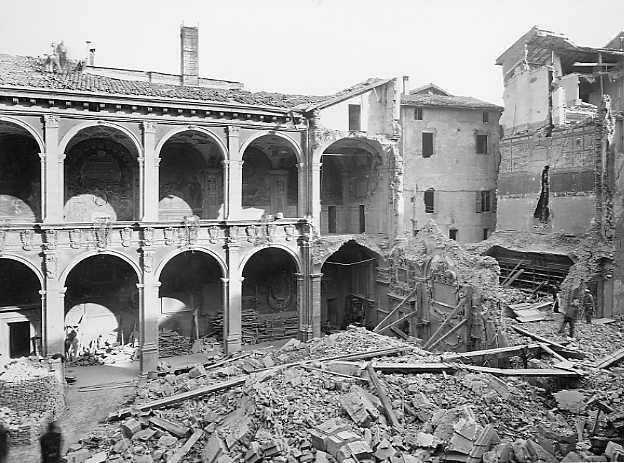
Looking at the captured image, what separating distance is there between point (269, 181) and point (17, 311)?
43.7 feet

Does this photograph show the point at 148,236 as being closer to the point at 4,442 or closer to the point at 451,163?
the point at 4,442

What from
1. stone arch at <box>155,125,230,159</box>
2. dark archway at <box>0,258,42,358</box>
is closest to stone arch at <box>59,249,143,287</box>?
dark archway at <box>0,258,42,358</box>

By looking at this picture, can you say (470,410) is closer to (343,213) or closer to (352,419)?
(352,419)

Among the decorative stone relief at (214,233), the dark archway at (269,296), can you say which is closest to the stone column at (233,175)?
the decorative stone relief at (214,233)

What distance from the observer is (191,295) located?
26719mm

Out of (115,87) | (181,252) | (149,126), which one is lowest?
(181,252)

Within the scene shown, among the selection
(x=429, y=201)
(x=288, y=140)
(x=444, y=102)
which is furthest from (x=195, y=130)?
(x=444, y=102)

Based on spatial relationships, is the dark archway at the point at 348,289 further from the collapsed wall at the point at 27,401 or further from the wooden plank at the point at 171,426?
the wooden plank at the point at 171,426

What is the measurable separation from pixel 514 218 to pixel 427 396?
1789 centimetres

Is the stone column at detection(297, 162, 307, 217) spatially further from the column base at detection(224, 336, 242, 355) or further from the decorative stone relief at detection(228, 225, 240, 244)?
the column base at detection(224, 336, 242, 355)

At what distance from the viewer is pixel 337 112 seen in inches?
1021

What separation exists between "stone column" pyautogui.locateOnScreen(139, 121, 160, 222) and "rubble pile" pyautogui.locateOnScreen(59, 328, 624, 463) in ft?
32.2

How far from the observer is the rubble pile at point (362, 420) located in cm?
975

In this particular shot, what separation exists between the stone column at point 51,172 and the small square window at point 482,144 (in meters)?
22.6
